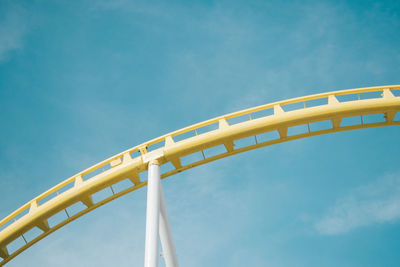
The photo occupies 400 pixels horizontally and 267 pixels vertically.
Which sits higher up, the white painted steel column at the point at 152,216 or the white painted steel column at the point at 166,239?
the white painted steel column at the point at 152,216

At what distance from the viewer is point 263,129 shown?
11016 millimetres

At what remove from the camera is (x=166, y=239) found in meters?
9.63

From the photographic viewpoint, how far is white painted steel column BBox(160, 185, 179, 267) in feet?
31.1

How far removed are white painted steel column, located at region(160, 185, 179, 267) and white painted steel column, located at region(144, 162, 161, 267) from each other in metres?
0.41

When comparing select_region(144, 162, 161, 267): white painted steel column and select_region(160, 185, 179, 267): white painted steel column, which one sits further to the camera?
select_region(160, 185, 179, 267): white painted steel column

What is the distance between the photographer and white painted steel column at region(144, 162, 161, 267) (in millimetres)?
7883

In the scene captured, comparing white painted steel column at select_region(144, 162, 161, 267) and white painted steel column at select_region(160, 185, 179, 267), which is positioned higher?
white painted steel column at select_region(144, 162, 161, 267)

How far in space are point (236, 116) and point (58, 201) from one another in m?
5.96

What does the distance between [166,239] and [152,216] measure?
1231 millimetres

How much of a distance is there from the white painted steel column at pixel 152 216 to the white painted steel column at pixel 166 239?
414 millimetres

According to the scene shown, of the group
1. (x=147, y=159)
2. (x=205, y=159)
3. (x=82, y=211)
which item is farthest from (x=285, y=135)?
(x=82, y=211)

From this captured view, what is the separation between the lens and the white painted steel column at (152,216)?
7.88 metres

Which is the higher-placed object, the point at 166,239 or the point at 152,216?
the point at 152,216

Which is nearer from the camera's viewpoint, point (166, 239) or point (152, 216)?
point (152, 216)
